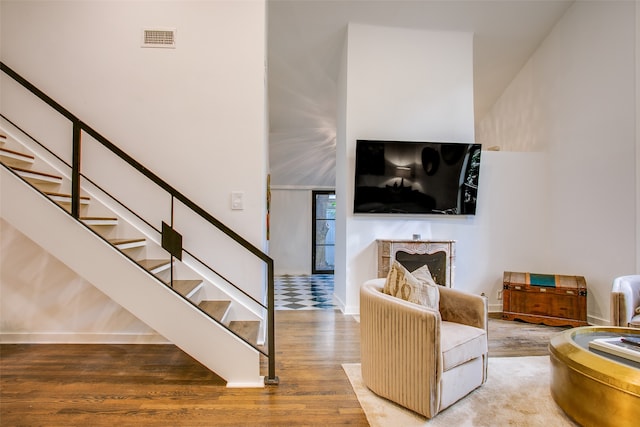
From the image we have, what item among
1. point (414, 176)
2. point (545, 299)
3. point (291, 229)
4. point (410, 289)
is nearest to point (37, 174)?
point (410, 289)

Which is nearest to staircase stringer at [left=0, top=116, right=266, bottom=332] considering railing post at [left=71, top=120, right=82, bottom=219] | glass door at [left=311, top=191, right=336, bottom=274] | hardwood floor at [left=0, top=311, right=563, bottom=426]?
hardwood floor at [left=0, top=311, right=563, bottom=426]

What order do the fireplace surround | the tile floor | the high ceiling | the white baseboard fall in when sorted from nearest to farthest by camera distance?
1. the white baseboard
2. the fireplace surround
3. the high ceiling
4. the tile floor

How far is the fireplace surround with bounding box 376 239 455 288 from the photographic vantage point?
4.20m

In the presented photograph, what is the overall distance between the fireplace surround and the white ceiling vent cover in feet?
9.56

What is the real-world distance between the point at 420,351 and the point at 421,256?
2.35 meters

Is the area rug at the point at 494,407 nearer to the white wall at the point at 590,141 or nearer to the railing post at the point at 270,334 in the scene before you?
the railing post at the point at 270,334

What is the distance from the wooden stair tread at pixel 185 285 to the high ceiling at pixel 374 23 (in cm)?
320

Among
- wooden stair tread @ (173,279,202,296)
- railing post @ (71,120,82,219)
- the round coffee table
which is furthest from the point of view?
wooden stair tread @ (173,279,202,296)

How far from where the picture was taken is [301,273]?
→ 844cm

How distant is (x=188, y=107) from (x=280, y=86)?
2678 millimetres

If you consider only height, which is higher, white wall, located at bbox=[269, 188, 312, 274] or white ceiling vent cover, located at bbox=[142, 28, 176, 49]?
white ceiling vent cover, located at bbox=[142, 28, 176, 49]

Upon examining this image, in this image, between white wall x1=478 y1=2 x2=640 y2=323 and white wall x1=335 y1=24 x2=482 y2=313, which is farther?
white wall x1=335 y1=24 x2=482 y2=313

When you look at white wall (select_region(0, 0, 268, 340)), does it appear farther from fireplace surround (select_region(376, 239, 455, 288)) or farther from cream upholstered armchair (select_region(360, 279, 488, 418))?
fireplace surround (select_region(376, 239, 455, 288))

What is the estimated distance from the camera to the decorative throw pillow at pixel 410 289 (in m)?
2.29
